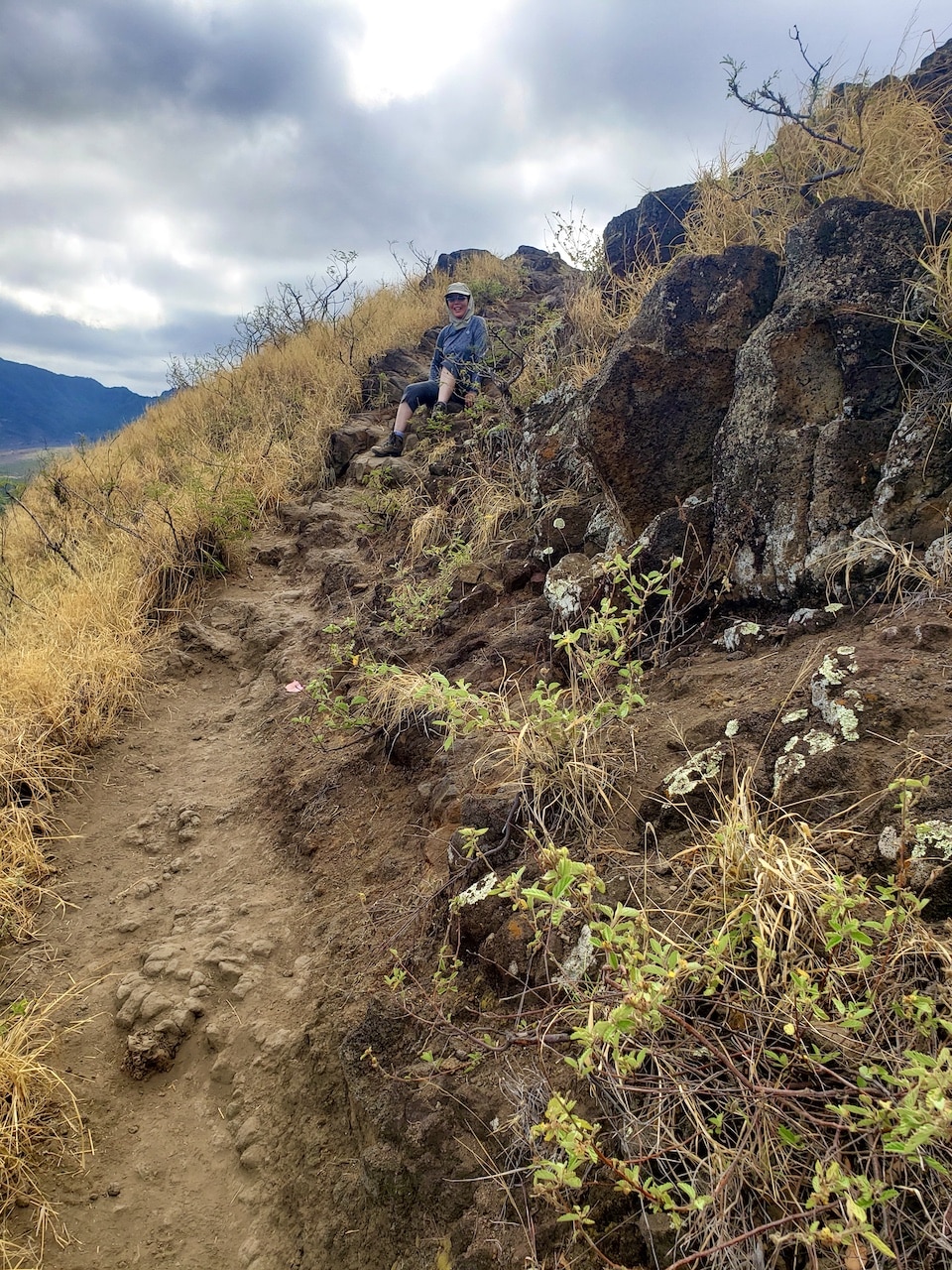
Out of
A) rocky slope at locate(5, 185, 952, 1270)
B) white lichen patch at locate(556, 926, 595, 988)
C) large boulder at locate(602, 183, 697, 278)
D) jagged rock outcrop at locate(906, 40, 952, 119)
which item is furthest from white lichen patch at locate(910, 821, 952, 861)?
large boulder at locate(602, 183, 697, 278)

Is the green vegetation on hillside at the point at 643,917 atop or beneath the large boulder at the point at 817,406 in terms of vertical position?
beneath

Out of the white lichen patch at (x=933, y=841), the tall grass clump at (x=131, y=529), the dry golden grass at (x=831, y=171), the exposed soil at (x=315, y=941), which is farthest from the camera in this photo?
the tall grass clump at (x=131, y=529)

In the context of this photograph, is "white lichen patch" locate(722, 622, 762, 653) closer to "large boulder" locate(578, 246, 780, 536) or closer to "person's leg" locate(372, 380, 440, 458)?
"large boulder" locate(578, 246, 780, 536)

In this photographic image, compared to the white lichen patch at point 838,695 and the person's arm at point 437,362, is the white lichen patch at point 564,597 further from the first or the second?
the person's arm at point 437,362

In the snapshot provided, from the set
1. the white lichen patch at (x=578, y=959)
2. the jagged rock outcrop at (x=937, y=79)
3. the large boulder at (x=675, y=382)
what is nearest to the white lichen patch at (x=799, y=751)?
the white lichen patch at (x=578, y=959)

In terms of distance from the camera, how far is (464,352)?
5.82 meters

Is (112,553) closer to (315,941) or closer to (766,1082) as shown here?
(315,941)

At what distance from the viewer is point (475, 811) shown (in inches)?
80.9

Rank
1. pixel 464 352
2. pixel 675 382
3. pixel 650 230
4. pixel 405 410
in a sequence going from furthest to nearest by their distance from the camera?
pixel 405 410 → pixel 464 352 → pixel 650 230 → pixel 675 382

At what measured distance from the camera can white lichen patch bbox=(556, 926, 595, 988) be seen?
1.54m

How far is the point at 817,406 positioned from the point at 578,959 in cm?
200

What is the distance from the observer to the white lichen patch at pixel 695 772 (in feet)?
5.76

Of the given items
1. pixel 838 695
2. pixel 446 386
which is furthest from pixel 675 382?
pixel 446 386

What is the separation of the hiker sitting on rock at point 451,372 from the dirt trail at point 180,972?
291 centimetres
